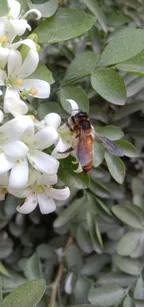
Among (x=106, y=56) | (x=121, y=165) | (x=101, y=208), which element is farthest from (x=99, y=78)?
(x=101, y=208)

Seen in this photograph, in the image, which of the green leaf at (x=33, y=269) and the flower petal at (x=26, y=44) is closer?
the flower petal at (x=26, y=44)

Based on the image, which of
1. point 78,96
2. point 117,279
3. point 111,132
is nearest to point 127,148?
point 111,132

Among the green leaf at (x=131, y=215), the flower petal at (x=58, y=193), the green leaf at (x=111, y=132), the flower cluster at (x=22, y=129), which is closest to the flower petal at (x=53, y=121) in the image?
the flower cluster at (x=22, y=129)

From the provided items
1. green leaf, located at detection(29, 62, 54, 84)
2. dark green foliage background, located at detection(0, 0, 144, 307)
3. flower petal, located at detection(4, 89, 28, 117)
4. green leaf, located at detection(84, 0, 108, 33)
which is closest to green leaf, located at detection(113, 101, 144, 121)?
dark green foliage background, located at detection(0, 0, 144, 307)

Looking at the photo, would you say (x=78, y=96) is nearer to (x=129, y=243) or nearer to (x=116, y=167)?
(x=116, y=167)

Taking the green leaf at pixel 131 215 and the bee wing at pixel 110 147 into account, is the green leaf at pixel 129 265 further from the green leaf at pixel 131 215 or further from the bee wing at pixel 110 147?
the bee wing at pixel 110 147

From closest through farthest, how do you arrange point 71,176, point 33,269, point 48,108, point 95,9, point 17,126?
point 17,126, point 71,176, point 48,108, point 95,9, point 33,269

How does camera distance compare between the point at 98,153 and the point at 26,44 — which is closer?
the point at 26,44
